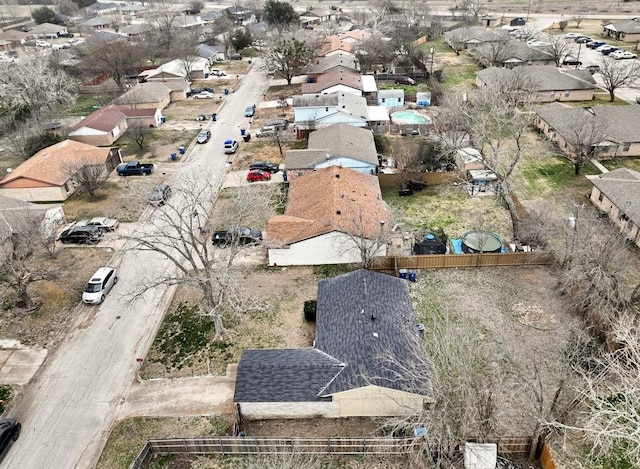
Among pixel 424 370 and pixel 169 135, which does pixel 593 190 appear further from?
pixel 169 135

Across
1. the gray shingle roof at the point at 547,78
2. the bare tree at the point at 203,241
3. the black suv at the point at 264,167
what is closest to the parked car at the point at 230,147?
the black suv at the point at 264,167

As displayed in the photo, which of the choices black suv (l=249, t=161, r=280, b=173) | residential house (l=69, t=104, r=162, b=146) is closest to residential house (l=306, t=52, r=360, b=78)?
residential house (l=69, t=104, r=162, b=146)

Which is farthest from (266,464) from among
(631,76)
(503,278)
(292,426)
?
(631,76)

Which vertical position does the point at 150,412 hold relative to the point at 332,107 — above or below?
below

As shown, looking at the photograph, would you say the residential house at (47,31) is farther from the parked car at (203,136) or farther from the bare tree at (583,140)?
the bare tree at (583,140)

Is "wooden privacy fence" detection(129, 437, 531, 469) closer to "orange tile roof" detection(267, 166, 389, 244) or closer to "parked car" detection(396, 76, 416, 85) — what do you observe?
"orange tile roof" detection(267, 166, 389, 244)

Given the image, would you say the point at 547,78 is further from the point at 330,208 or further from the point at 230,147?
the point at 330,208
